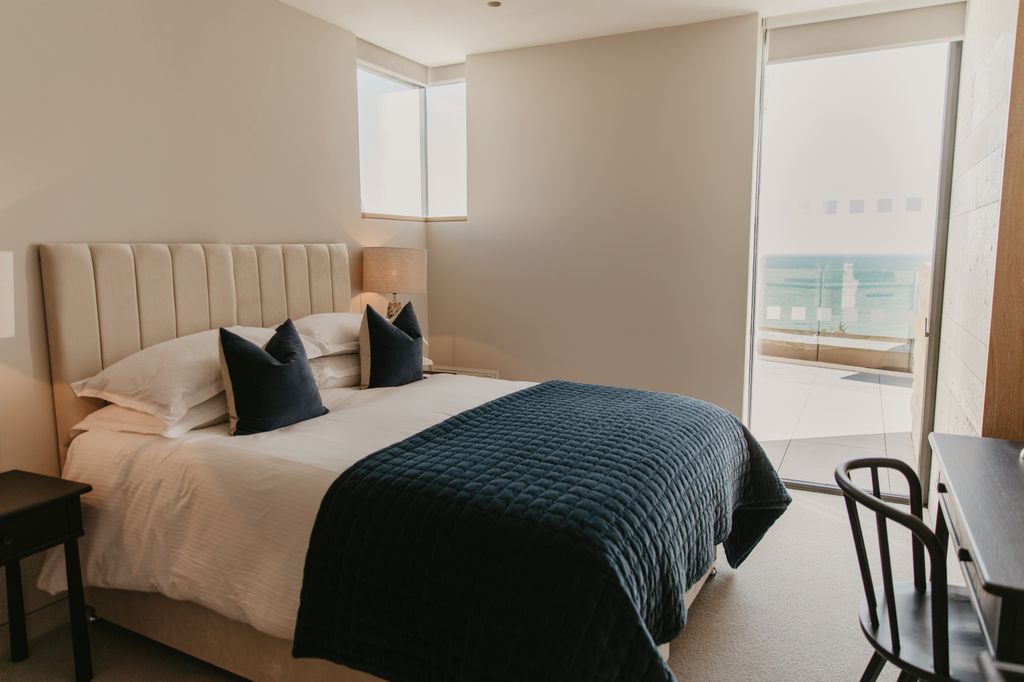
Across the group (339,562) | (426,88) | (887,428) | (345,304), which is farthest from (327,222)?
(887,428)

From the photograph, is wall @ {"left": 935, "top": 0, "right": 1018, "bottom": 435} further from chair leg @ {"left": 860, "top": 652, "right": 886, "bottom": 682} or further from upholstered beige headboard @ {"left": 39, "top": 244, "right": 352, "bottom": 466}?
upholstered beige headboard @ {"left": 39, "top": 244, "right": 352, "bottom": 466}

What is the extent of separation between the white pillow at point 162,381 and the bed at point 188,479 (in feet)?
0.33

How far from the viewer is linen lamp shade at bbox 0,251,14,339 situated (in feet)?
6.74

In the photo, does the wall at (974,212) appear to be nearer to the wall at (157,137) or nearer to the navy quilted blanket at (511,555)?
the navy quilted blanket at (511,555)

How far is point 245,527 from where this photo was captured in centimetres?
209

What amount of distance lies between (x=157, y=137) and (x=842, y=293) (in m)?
3.74

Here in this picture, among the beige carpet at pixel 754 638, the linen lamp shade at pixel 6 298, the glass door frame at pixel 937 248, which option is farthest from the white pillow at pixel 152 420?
the glass door frame at pixel 937 248

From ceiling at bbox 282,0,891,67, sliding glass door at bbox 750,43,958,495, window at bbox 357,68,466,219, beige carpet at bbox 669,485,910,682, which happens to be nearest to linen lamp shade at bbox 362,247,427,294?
window at bbox 357,68,466,219

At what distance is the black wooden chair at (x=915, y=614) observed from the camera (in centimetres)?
143

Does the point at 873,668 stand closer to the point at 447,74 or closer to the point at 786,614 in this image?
the point at 786,614

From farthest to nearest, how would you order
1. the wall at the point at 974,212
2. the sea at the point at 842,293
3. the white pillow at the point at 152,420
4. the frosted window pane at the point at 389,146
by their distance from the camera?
the frosted window pane at the point at 389,146, the sea at the point at 842,293, the white pillow at the point at 152,420, the wall at the point at 974,212

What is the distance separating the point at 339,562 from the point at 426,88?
4.05m

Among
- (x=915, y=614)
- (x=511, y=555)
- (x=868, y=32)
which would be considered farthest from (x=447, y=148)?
(x=915, y=614)

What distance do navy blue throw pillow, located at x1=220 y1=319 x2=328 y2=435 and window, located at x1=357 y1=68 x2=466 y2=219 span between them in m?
2.14
